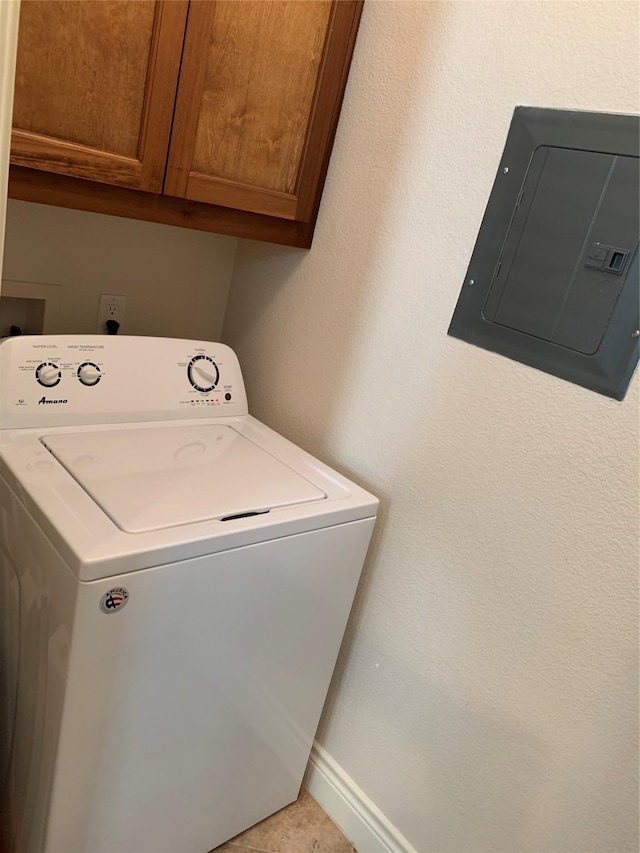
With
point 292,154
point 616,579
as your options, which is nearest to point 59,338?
point 292,154

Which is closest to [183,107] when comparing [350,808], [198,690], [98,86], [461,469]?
[98,86]

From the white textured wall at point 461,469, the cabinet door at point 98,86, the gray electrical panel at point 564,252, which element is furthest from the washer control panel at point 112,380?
the gray electrical panel at point 564,252

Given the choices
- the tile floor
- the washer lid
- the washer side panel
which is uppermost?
the washer lid

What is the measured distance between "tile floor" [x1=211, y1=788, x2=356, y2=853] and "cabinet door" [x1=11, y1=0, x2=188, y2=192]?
4.67 feet

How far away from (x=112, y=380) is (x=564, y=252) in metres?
0.89

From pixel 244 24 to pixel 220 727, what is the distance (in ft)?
4.30

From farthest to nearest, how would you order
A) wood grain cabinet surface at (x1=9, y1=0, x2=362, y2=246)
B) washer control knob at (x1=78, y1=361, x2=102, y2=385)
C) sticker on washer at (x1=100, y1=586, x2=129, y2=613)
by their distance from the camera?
1. washer control knob at (x1=78, y1=361, x2=102, y2=385)
2. wood grain cabinet surface at (x1=9, y1=0, x2=362, y2=246)
3. sticker on washer at (x1=100, y1=586, x2=129, y2=613)

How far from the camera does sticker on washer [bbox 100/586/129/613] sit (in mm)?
884

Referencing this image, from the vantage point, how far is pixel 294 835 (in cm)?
146

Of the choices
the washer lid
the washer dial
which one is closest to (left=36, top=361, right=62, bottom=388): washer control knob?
the washer lid

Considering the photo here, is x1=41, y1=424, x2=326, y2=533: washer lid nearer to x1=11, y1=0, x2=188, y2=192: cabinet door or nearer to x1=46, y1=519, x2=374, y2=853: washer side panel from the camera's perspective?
x1=46, y1=519, x2=374, y2=853: washer side panel

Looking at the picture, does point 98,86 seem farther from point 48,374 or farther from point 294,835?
point 294,835

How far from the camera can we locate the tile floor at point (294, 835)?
142cm

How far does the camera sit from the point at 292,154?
133cm
